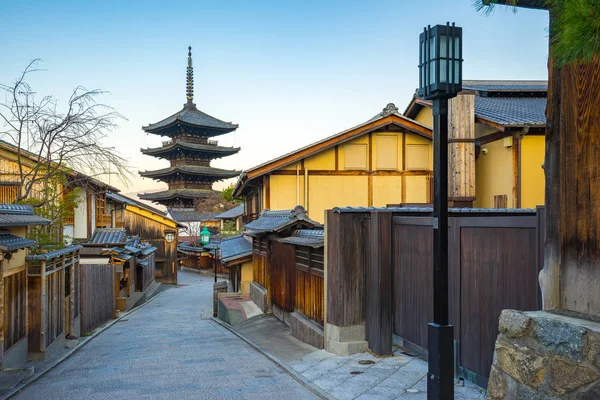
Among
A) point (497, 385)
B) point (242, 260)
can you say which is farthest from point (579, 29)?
point (242, 260)

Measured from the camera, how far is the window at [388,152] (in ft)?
62.1

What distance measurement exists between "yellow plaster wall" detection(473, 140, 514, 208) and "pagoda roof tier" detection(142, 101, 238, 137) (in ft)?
129

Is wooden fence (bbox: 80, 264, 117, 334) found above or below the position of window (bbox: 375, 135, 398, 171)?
below

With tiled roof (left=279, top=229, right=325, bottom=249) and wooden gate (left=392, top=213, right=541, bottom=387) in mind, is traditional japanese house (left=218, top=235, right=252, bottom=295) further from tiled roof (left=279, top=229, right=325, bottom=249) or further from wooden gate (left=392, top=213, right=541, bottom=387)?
wooden gate (left=392, top=213, right=541, bottom=387)

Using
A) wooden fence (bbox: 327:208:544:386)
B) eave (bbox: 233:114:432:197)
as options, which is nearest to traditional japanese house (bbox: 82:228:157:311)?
eave (bbox: 233:114:432:197)

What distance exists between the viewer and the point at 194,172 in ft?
171

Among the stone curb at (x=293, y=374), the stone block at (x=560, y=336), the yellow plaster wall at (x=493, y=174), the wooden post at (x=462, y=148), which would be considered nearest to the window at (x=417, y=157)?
the yellow plaster wall at (x=493, y=174)

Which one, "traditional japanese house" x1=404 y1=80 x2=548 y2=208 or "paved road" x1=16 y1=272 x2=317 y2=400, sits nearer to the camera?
A: "paved road" x1=16 y1=272 x2=317 y2=400

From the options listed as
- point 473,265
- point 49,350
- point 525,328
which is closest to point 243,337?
point 49,350

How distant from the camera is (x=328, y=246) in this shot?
30.9 feet

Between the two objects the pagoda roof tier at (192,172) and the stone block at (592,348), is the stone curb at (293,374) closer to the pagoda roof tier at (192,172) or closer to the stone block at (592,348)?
the stone block at (592,348)

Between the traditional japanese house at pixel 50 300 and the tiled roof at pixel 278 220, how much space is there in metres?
5.27

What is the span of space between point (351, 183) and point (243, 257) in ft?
16.9

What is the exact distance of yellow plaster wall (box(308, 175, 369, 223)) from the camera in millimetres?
18641
